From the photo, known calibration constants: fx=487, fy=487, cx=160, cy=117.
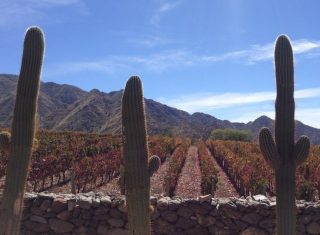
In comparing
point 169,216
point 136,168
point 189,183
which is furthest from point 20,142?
point 189,183

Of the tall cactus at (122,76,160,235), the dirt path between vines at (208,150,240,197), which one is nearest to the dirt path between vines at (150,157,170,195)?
the dirt path between vines at (208,150,240,197)

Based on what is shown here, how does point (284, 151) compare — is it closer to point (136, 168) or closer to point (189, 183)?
point (136, 168)

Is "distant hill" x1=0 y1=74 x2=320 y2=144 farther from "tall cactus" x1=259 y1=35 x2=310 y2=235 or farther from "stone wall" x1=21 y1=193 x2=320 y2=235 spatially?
"tall cactus" x1=259 y1=35 x2=310 y2=235

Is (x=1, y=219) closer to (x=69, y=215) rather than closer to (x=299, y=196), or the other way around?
(x=69, y=215)

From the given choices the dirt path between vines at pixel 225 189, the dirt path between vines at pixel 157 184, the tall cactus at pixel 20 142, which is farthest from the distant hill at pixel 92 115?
the tall cactus at pixel 20 142

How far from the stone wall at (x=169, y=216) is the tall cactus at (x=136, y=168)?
4.85 metres

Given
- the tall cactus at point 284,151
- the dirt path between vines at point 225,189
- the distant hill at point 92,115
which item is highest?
the distant hill at point 92,115

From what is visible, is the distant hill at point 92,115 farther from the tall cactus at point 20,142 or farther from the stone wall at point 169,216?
the tall cactus at point 20,142

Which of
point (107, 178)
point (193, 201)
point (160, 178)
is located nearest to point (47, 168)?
point (107, 178)

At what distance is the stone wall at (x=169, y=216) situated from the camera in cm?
1090

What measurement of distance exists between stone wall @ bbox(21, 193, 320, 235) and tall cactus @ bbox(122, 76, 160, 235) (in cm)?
485

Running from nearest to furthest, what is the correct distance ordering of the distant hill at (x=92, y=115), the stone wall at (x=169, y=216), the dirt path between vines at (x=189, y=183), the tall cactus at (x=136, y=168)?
1. the tall cactus at (x=136, y=168)
2. the stone wall at (x=169, y=216)
3. the dirt path between vines at (x=189, y=183)
4. the distant hill at (x=92, y=115)

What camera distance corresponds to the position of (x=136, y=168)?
6.17 m

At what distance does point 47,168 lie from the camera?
725 inches
